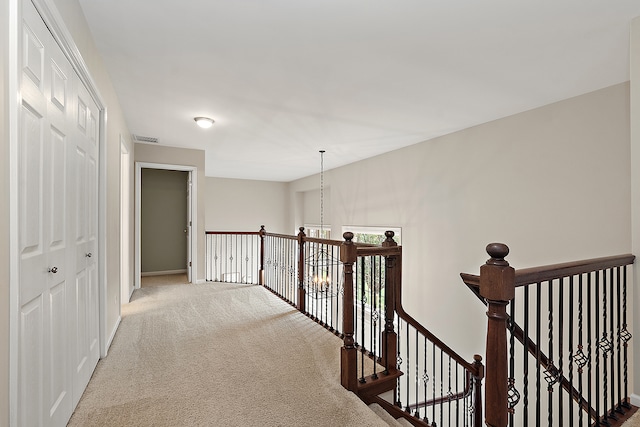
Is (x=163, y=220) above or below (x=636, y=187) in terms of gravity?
below

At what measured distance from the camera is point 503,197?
3.71 metres

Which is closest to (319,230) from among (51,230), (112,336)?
(112,336)

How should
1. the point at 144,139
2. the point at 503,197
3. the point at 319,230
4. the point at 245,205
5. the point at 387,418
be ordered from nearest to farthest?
the point at 387,418
the point at 503,197
the point at 144,139
the point at 319,230
the point at 245,205

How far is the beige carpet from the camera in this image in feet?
6.19

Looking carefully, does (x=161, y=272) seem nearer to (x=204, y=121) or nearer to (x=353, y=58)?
(x=204, y=121)

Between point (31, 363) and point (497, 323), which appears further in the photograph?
point (31, 363)

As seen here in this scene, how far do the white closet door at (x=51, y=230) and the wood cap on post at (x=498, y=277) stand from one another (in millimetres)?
1742

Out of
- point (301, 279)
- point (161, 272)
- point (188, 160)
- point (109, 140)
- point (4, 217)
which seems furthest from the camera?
point (161, 272)

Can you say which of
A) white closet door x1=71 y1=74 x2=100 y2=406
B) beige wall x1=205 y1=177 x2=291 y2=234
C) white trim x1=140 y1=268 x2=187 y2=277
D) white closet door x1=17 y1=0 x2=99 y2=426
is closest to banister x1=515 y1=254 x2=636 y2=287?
white closet door x1=17 y1=0 x2=99 y2=426

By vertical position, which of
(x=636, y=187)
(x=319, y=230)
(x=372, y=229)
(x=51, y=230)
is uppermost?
(x=636, y=187)

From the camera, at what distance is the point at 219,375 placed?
92.7 inches

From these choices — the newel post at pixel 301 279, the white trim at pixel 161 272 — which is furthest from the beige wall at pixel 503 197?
the white trim at pixel 161 272

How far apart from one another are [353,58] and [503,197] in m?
2.46

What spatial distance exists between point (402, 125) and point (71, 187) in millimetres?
3425
